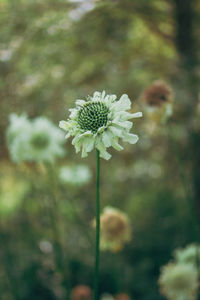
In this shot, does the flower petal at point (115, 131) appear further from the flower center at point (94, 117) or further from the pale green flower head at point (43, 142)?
the pale green flower head at point (43, 142)

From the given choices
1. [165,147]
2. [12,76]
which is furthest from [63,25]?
[165,147]

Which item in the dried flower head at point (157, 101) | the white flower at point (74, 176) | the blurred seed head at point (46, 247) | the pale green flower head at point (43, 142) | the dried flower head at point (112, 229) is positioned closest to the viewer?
the dried flower head at point (157, 101)

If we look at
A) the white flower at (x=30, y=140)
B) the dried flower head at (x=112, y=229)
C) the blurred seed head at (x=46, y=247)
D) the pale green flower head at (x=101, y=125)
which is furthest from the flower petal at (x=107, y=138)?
the blurred seed head at (x=46, y=247)

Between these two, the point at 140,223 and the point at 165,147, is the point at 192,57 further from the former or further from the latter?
the point at 140,223

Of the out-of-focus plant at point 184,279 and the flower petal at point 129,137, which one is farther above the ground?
the flower petal at point 129,137

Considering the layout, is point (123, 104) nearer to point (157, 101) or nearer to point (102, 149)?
point (102, 149)

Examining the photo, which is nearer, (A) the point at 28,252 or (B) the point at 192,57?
(A) the point at 28,252

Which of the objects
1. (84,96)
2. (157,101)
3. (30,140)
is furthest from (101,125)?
(84,96)

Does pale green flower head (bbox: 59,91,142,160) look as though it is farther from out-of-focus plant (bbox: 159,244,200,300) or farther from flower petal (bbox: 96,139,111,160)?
out-of-focus plant (bbox: 159,244,200,300)
